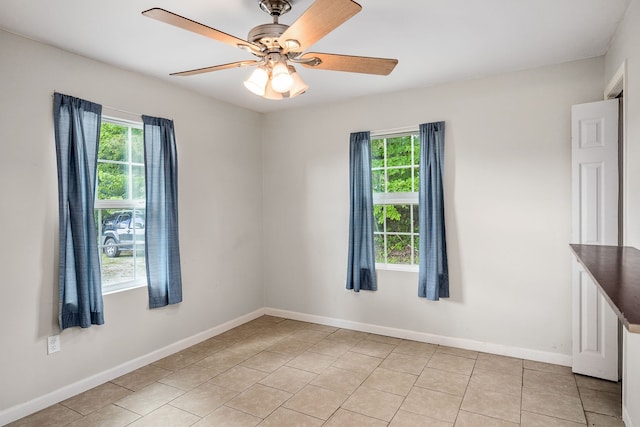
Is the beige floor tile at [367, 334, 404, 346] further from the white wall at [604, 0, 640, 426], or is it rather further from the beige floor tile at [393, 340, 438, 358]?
the white wall at [604, 0, 640, 426]

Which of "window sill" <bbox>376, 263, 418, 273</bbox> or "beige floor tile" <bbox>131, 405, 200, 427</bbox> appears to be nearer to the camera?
"beige floor tile" <bbox>131, 405, 200, 427</bbox>

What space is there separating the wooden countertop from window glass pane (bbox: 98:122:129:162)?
11.1 ft

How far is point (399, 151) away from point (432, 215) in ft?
2.65

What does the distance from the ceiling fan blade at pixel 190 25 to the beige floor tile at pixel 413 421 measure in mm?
2414

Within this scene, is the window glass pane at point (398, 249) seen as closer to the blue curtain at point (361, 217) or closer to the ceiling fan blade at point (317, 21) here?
the blue curtain at point (361, 217)

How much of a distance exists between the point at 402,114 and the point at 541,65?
126cm

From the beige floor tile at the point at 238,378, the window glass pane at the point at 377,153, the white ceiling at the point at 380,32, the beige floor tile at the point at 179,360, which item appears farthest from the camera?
the window glass pane at the point at 377,153

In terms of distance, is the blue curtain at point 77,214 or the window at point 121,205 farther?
the window at point 121,205

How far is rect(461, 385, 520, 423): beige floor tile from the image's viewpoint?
2.46 metres

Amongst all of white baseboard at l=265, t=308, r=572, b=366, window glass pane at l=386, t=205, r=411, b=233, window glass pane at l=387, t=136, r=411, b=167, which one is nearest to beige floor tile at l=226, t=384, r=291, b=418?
white baseboard at l=265, t=308, r=572, b=366

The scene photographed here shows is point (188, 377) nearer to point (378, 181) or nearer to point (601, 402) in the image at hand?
point (378, 181)

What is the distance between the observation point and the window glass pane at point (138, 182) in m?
3.31

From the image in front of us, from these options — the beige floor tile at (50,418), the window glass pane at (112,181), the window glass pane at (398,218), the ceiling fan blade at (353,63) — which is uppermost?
the ceiling fan blade at (353,63)

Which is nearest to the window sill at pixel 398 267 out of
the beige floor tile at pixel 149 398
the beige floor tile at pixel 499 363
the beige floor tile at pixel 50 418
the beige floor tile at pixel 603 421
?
the beige floor tile at pixel 499 363
